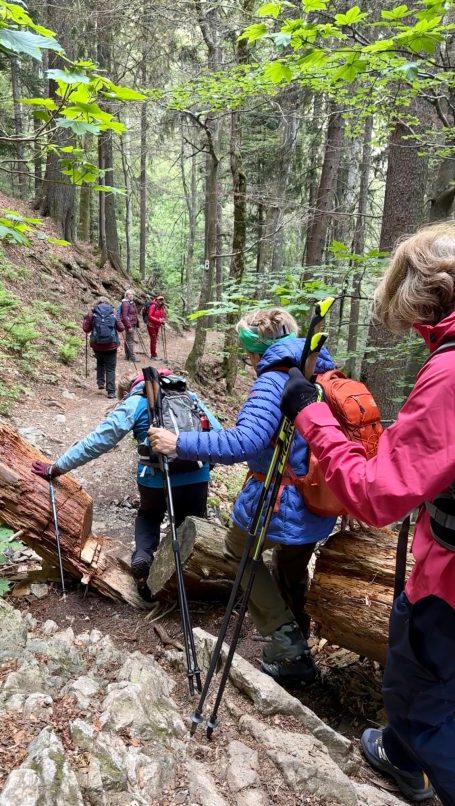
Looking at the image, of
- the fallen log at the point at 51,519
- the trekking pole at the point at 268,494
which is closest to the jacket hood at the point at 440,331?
the trekking pole at the point at 268,494

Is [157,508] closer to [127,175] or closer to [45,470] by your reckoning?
[45,470]

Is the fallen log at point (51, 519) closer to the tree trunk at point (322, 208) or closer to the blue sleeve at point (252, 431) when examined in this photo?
the blue sleeve at point (252, 431)

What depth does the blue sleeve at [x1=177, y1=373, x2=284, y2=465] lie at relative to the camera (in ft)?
10.2

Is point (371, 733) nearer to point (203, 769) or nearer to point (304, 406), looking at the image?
point (203, 769)

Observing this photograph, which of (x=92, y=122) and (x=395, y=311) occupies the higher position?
(x=92, y=122)

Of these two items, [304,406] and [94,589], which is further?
[94,589]

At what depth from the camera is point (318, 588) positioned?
364 cm

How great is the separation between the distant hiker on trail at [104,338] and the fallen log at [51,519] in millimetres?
7521

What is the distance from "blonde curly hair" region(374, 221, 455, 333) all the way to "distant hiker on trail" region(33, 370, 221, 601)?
7.79ft

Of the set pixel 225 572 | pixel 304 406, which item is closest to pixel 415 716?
pixel 304 406

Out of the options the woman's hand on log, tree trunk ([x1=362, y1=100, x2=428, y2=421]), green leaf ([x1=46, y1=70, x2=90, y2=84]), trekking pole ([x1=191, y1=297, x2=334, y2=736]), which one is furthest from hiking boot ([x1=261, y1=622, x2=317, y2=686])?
tree trunk ([x1=362, y1=100, x2=428, y2=421])

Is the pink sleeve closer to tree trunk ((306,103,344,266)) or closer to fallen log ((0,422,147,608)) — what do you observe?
fallen log ((0,422,147,608))

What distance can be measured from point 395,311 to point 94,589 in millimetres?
3725

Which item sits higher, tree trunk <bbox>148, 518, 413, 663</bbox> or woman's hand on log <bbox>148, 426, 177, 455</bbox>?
woman's hand on log <bbox>148, 426, 177, 455</bbox>
